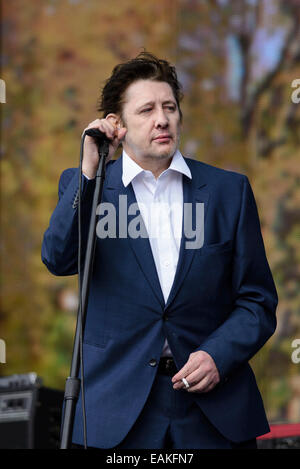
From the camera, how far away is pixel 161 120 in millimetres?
2121

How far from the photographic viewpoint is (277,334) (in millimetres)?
4645

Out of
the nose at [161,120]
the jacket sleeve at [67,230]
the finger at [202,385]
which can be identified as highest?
the nose at [161,120]

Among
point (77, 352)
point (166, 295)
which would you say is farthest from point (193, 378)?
point (77, 352)

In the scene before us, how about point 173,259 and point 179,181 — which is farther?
point 179,181

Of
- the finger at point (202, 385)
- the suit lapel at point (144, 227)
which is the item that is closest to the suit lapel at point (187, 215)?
the suit lapel at point (144, 227)

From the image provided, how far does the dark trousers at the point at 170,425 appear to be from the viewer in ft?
6.32

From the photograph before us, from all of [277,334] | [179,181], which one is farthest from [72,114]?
[179,181]

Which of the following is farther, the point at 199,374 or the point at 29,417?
the point at 29,417

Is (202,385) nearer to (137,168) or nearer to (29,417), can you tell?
(137,168)

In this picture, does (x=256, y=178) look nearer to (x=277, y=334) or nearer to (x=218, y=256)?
(x=277, y=334)

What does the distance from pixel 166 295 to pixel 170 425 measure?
353mm

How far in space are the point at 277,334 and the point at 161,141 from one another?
2792 millimetres

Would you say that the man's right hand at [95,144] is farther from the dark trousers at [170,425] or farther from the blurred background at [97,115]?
the blurred background at [97,115]

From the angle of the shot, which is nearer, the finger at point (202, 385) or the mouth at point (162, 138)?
the finger at point (202, 385)
